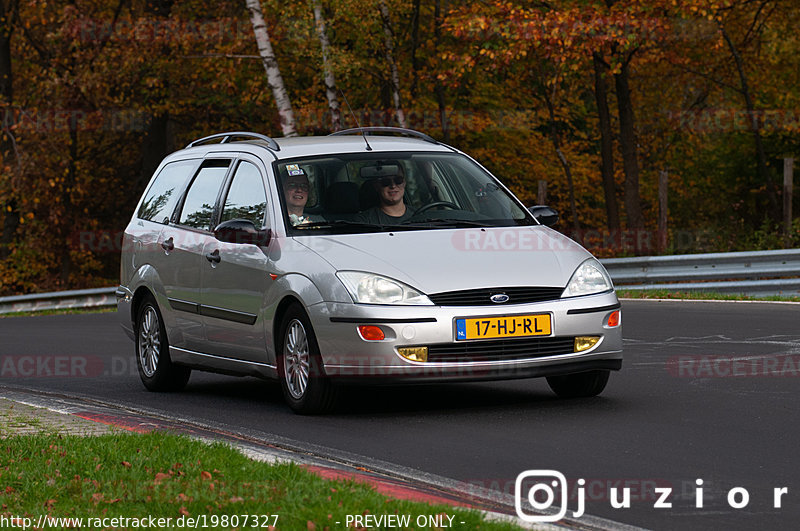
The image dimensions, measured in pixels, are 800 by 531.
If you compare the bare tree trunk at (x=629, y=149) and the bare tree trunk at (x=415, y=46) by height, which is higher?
the bare tree trunk at (x=415, y=46)

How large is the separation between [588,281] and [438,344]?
1.19m

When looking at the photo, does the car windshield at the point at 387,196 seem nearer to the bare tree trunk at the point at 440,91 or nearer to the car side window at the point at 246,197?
the car side window at the point at 246,197

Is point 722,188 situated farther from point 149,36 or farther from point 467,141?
point 149,36

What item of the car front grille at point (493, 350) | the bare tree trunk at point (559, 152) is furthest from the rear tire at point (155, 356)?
the bare tree trunk at point (559, 152)

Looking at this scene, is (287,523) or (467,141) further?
(467,141)

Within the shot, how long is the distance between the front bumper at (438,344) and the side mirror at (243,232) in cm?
98

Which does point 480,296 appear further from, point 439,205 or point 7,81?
point 7,81

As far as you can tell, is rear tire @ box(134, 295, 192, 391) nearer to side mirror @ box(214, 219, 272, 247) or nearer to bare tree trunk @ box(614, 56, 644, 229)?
side mirror @ box(214, 219, 272, 247)

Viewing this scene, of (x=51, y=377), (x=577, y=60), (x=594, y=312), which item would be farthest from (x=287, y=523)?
(x=577, y=60)

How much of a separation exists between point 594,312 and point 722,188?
94.5 feet

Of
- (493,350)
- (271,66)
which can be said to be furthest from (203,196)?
(271,66)

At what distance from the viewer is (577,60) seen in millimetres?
26453

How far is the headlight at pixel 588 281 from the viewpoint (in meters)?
9.14

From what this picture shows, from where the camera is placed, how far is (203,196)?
1121 centimetres
